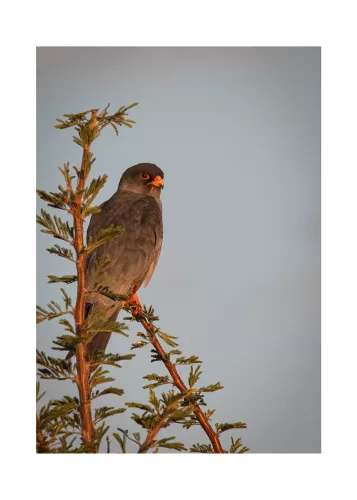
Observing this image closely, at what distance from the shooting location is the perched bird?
3355 millimetres

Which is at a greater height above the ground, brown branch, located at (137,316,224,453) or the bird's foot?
the bird's foot

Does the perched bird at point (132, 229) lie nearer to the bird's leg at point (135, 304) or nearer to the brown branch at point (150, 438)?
the bird's leg at point (135, 304)

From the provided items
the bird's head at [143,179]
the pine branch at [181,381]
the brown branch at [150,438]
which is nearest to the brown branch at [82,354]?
the brown branch at [150,438]

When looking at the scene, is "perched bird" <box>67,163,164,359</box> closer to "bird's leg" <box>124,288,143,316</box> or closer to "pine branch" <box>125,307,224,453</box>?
"bird's leg" <box>124,288,143,316</box>

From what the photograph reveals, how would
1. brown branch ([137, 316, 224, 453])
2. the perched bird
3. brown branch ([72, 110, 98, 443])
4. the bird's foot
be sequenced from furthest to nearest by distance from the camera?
the perched bird < the bird's foot < brown branch ([137, 316, 224, 453]) < brown branch ([72, 110, 98, 443])

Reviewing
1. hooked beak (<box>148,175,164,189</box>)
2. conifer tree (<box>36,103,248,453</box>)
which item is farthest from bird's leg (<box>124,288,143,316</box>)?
conifer tree (<box>36,103,248,453</box>)

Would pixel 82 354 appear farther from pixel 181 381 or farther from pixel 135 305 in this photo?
pixel 135 305

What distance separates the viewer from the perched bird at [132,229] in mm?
3355

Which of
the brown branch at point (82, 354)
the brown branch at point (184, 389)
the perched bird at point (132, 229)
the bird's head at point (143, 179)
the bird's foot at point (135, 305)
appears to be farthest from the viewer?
the bird's head at point (143, 179)

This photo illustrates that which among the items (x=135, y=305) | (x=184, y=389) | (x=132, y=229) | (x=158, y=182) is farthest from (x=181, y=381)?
(x=158, y=182)

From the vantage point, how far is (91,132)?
230 cm

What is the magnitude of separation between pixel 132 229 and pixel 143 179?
1.24 ft

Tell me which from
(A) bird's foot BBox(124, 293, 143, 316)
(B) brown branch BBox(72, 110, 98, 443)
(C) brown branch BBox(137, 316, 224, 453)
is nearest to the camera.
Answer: (B) brown branch BBox(72, 110, 98, 443)
